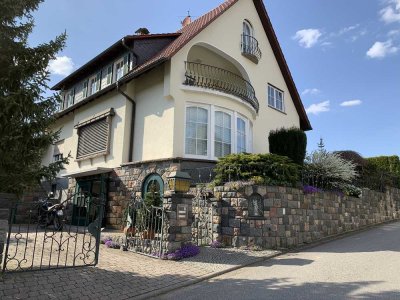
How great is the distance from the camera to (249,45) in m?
17.5

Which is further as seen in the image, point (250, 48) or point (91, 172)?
point (250, 48)

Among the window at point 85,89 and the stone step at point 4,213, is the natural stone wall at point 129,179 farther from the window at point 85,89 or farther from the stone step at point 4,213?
the stone step at point 4,213

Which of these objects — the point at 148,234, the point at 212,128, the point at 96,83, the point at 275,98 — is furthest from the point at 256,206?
the point at 96,83

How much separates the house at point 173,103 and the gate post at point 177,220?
3662 millimetres

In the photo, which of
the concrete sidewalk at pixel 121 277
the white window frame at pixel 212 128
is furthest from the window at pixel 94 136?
the concrete sidewalk at pixel 121 277

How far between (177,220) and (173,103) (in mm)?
5813

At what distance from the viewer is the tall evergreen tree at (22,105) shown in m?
6.53

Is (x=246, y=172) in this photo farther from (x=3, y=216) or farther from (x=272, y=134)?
(x=3, y=216)

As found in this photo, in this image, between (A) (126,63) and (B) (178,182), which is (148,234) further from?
(A) (126,63)

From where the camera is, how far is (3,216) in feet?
19.6

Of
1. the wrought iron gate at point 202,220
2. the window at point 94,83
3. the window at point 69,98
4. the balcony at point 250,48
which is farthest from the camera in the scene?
the window at point 69,98

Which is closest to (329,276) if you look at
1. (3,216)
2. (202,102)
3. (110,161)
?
(3,216)

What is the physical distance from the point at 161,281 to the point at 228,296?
1.46m

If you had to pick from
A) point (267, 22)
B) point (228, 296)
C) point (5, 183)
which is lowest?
point (228, 296)
